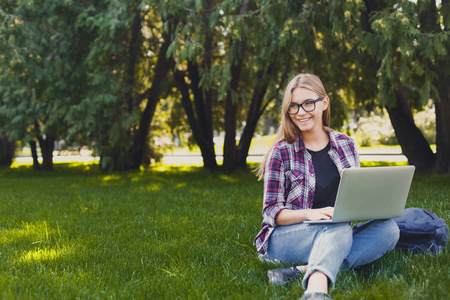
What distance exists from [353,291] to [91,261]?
2004mm

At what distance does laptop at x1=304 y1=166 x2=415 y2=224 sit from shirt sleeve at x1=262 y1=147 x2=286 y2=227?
1.16 feet

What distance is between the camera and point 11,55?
10.3 m

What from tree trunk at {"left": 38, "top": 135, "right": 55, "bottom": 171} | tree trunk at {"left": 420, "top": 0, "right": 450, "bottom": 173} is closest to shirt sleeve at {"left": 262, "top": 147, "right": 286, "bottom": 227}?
tree trunk at {"left": 420, "top": 0, "right": 450, "bottom": 173}

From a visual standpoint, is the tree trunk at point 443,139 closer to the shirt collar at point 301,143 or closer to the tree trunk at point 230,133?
the tree trunk at point 230,133

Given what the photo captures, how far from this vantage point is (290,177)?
324cm

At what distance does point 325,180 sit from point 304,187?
0.52 feet

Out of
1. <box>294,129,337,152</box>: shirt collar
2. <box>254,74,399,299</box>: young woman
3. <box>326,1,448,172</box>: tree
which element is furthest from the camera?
<box>326,1,448,172</box>: tree

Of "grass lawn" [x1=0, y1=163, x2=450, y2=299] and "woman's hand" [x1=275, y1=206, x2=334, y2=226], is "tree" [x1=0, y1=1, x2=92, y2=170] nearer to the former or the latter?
"grass lawn" [x1=0, y1=163, x2=450, y2=299]

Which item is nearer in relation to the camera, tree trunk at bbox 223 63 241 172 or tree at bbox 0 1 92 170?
tree at bbox 0 1 92 170

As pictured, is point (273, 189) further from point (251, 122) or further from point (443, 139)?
point (251, 122)

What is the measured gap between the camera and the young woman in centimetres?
307

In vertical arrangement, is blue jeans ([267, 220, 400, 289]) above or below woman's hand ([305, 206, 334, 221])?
below

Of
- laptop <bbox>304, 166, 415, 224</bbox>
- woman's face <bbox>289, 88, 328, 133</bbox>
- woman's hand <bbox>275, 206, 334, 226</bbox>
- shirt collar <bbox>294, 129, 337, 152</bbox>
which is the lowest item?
woman's hand <bbox>275, 206, 334, 226</bbox>

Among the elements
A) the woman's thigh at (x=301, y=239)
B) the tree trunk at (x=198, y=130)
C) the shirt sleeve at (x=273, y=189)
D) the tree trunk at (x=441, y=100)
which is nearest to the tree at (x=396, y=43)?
the tree trunk at (x=441, y=100)
